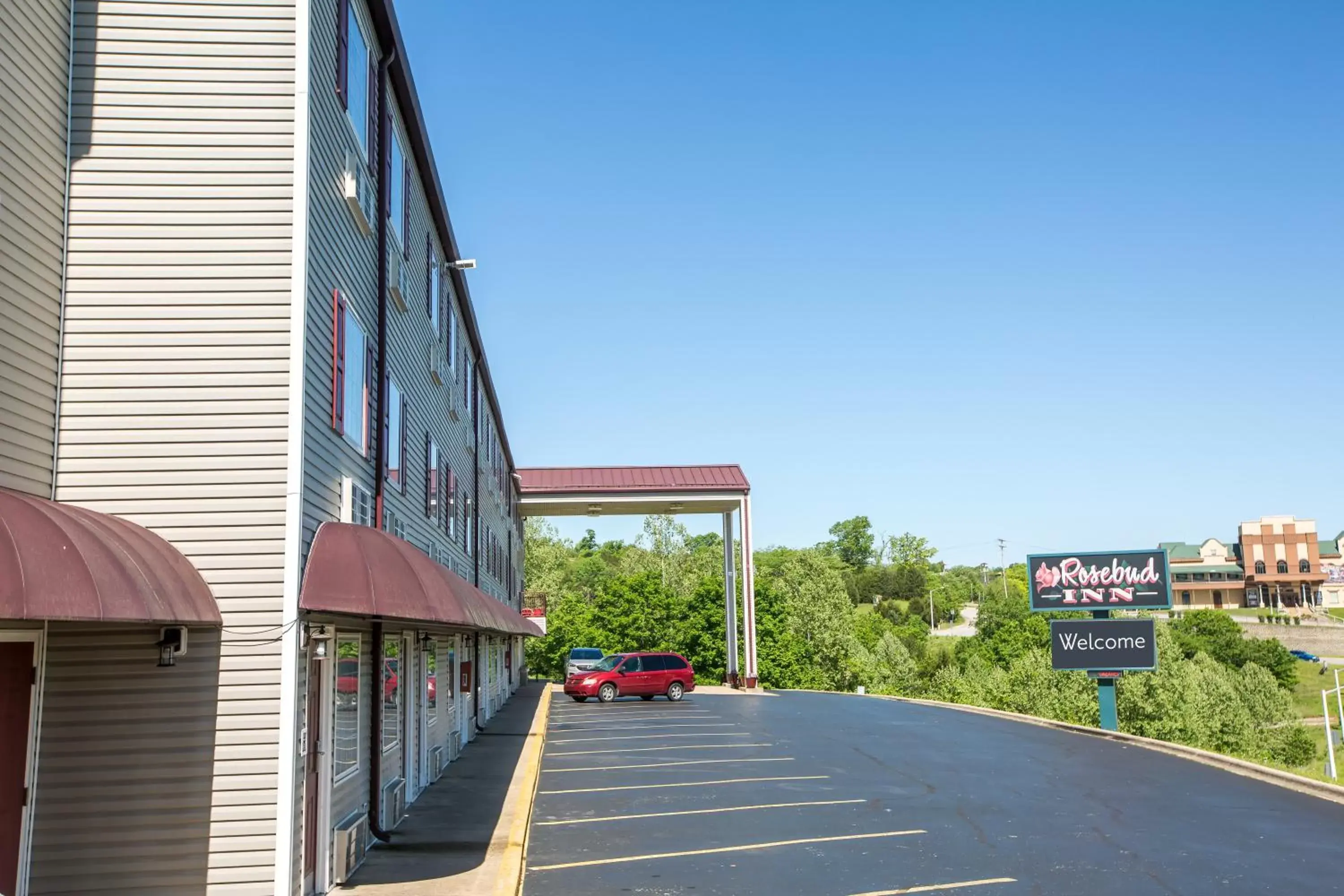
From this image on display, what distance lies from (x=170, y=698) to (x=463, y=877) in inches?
139

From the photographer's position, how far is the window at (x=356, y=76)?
35.1 feet

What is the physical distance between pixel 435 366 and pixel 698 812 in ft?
26.9

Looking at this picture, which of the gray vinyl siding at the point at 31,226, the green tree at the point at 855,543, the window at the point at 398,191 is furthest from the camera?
the green tree at the point at 855,543

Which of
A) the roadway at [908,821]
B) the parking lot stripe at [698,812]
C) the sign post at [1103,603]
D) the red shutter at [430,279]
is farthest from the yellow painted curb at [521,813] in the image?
the sign post at [1103,603]

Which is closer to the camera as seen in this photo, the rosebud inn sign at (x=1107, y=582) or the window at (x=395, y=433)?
the window at (x=395, y=433)

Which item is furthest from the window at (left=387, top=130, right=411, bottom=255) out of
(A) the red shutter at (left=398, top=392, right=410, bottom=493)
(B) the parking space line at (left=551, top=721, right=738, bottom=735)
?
(B) the parking space line at (left=551, top=721, right=738, bottom=735)

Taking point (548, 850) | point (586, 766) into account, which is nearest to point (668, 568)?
point (586, 766)

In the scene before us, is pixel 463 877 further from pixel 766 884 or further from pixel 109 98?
pixel 109 98

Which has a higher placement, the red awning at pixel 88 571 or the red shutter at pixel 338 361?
the red shutter at pixel 338 361

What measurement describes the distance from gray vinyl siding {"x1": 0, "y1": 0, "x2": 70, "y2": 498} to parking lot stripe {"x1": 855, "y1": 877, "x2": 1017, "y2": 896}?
8303 mm

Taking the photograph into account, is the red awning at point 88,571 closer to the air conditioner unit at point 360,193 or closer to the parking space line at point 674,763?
the air conditioner unit at point 360,193

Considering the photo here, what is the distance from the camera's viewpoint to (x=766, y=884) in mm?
10641

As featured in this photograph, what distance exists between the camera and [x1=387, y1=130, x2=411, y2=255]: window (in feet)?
45.0

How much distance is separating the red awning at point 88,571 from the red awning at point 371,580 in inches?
33.9
